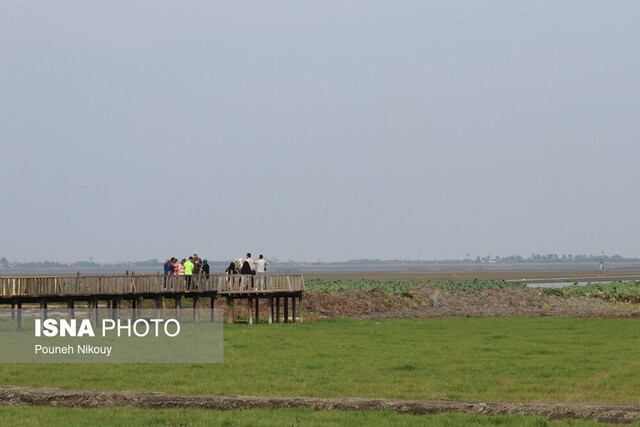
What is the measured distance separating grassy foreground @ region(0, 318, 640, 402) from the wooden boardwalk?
736 centimetres

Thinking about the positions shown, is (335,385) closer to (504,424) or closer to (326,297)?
(504,424)

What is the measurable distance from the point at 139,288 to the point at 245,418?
31434 mm

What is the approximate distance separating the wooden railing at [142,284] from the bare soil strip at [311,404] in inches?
926

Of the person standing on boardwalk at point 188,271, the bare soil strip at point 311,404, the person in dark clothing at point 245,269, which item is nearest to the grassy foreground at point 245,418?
the bare soil strip at point 311,404

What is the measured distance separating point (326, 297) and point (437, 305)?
14861mm

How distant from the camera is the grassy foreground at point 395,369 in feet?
86.1

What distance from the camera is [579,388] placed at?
26688 mm

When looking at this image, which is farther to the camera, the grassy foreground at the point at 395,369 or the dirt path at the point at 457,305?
the dirt path at the point at 457,305

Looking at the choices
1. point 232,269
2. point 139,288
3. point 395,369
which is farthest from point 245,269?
point 395,369

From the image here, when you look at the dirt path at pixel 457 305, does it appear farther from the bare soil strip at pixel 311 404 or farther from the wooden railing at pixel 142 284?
the bare soil strip at pixel 311 404

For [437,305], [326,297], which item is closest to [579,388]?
[326,297]

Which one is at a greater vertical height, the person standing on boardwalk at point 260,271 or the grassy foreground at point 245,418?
the person standing on boardwalk at point 260,271

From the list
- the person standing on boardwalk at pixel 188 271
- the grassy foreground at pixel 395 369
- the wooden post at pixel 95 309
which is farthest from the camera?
the person standing on boardwalk at pixel 188 271

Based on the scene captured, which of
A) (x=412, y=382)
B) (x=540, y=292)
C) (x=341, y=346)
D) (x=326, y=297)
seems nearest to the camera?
(x=412, y=382)
